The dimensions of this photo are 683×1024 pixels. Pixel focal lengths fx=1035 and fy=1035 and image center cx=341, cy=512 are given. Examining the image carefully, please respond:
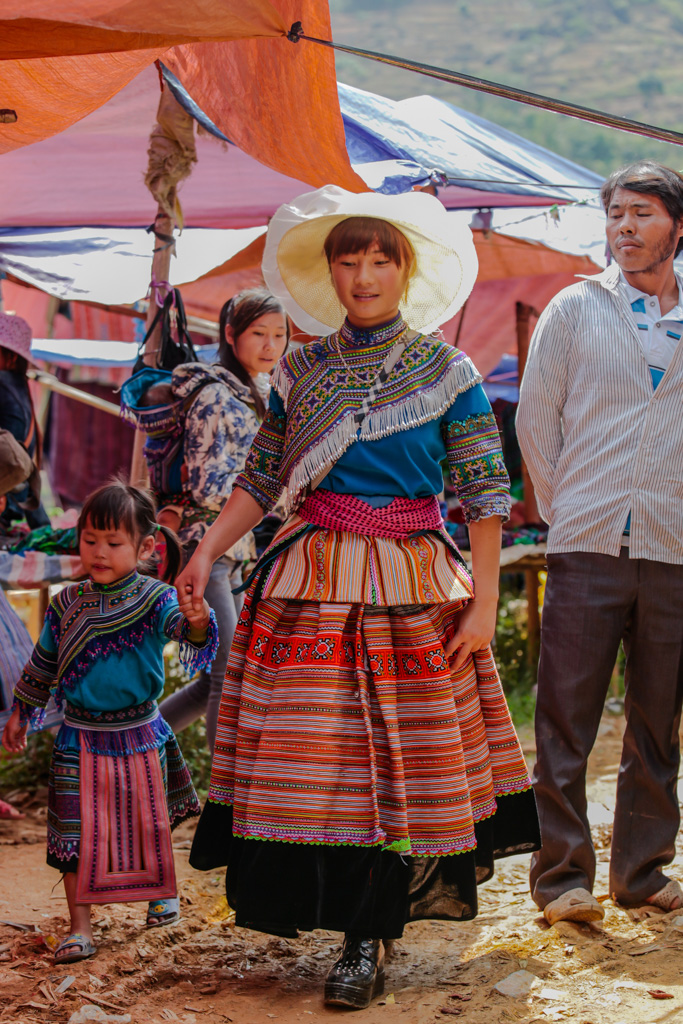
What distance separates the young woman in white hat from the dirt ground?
23cm

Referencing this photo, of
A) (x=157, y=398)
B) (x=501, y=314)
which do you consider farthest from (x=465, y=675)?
(x=501, y=314)

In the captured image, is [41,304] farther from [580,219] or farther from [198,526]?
[198,526]

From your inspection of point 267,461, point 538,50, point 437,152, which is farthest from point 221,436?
point 538,50

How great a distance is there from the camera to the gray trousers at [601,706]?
323cm

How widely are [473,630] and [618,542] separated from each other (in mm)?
725

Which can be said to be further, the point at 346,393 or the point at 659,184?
the point at 659,184

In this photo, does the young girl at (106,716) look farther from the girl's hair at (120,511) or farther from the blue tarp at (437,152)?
the blue tarp at (437,152)

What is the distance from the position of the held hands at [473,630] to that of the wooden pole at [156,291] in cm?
207

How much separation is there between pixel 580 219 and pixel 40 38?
4.80m

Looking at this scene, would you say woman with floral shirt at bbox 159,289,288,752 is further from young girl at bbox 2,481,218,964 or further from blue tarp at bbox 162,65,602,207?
blue tarp at bbox 162,65,602,207

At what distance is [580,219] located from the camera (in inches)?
267

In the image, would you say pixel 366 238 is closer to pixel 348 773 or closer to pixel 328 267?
pixel 328 267

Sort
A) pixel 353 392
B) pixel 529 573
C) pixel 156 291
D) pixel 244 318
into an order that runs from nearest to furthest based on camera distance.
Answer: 1. pixel 353 392
2. pixel 244 318
3. pixel 156 291
4. pixel 529 573

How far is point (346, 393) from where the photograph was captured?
110 inches
